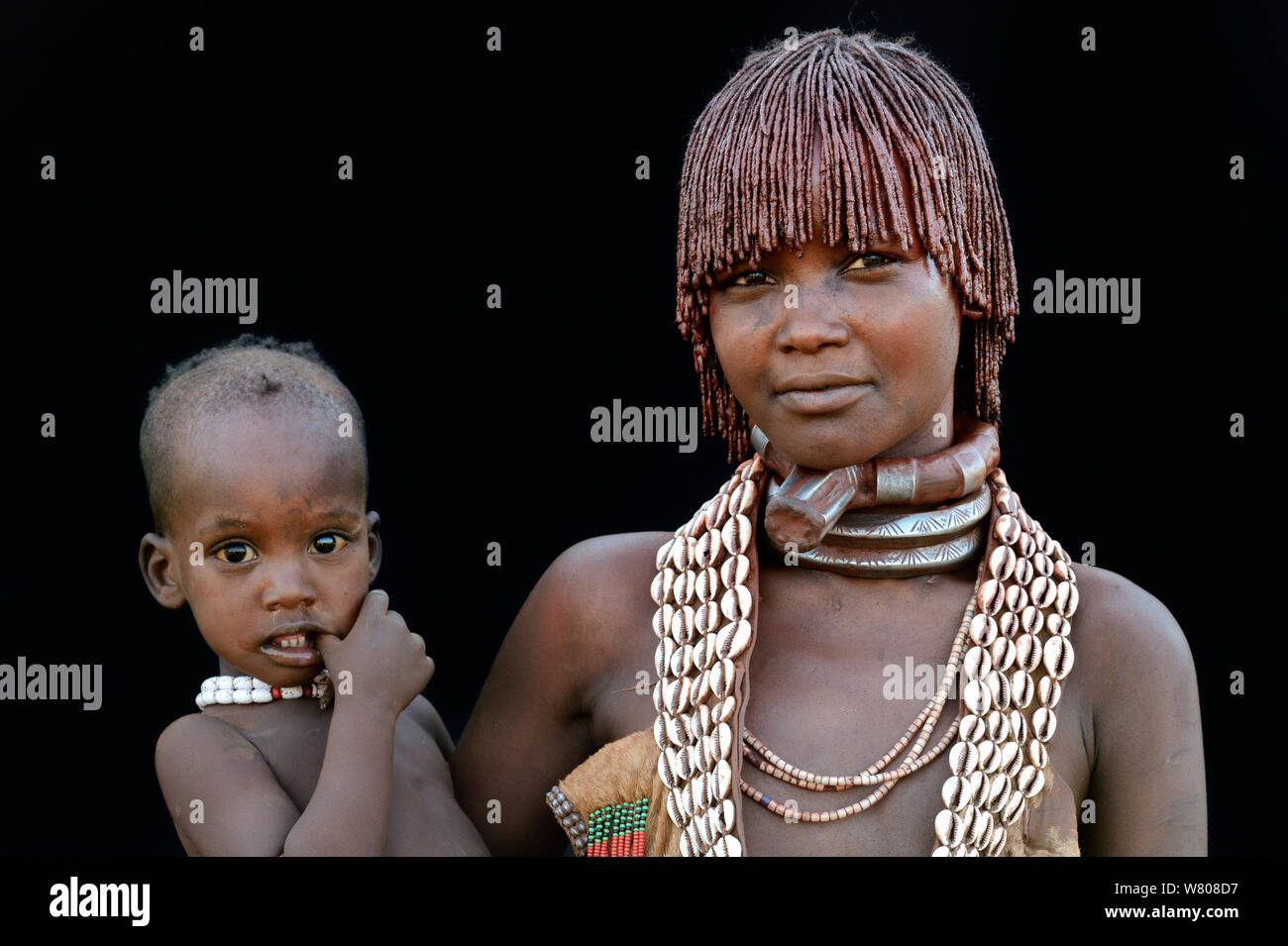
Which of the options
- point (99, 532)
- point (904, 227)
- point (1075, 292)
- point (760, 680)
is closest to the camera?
point (904, 227)

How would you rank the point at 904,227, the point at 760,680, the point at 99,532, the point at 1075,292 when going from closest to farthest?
the point at 904,227 → the point at 760,680 → the point at 1075,292 → the point at 99,532

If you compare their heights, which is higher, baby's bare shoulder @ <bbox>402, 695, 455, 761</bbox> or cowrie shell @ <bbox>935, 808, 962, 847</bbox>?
baby's bare shoulder @ <bbox>402, 695, 455, 761</bbox>

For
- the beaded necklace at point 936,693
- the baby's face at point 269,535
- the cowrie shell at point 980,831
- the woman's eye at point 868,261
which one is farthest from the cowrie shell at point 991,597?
the baby's face at point 269,535

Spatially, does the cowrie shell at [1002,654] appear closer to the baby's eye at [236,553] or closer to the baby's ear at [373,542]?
the baby's ear at [373,542]

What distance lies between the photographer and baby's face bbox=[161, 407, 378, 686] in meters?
2.77

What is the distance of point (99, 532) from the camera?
400 centimetres

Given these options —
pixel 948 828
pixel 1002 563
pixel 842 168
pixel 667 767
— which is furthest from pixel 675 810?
pixel 842 168

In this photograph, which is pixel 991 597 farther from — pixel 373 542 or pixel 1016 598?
pixel 373 542

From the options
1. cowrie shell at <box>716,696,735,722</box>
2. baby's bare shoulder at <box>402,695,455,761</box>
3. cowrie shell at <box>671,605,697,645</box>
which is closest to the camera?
cowrie shell at <box>716,696,735,722</box>

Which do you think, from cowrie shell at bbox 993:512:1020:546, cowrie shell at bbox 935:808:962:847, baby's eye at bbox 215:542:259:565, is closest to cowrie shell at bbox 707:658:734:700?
cowrie shell at bbox 935:808:962:847

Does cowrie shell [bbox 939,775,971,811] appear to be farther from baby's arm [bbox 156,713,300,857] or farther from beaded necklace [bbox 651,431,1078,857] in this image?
baby's arm [bbox 156,713,300,857]

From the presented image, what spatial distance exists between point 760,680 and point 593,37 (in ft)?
5.93
